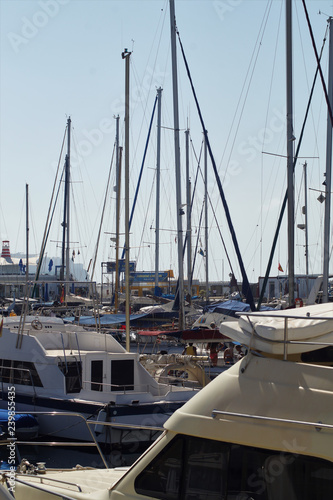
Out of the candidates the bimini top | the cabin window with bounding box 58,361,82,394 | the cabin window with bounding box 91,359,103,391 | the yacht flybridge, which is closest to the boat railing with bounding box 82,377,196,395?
the cabin window with bounding box 91,359,103,391

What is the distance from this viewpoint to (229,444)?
12.9 feet

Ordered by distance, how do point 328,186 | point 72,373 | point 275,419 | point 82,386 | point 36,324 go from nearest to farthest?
point 275,419 < point 82,386 < point 72,373 < point 36,324 < point 328,186

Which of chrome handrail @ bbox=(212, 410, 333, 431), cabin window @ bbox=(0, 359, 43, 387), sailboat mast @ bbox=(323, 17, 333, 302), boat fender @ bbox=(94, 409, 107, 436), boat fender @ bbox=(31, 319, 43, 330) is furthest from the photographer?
sailboat mast @ bbox=(323, 17, 333, 302)

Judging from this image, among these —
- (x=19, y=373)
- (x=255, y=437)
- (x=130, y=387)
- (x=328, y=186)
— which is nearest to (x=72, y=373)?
(x=130, y=387)

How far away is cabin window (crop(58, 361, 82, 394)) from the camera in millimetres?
14258

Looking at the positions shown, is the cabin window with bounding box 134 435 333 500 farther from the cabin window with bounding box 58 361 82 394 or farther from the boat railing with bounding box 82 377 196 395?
the cabin window with bounding box 58 361 82 394

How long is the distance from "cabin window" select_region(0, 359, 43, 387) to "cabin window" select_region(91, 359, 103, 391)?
4.55ft

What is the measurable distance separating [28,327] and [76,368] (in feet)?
A: 9.91

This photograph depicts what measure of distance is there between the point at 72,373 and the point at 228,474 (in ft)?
36.0

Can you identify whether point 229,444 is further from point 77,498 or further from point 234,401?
point 77,498

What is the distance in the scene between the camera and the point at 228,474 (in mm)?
3908

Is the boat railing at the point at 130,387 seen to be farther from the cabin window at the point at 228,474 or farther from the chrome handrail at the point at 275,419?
the chrome handrail at the point at 275,419

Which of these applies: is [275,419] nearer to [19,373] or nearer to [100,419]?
[100,419]

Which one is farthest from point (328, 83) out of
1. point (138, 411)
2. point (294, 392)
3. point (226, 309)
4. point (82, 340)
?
point (294, 392)
